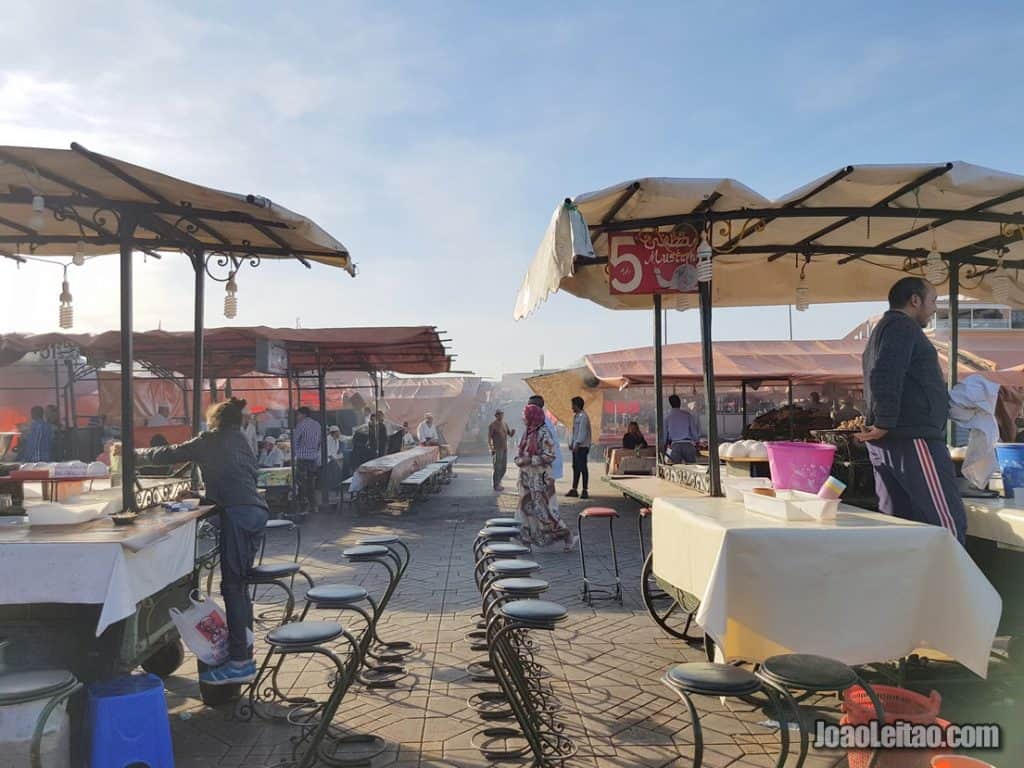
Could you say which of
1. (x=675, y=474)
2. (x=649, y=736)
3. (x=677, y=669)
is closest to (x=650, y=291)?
(x=675, y=474)

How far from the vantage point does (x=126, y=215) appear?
15.6ft

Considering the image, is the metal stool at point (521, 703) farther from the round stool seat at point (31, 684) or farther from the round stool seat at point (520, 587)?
the round stool seat at point (31, 684)

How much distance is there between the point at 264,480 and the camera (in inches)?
511

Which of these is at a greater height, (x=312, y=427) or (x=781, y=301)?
(x=781, y=301)

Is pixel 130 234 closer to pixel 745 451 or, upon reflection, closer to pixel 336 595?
pixel 336 595

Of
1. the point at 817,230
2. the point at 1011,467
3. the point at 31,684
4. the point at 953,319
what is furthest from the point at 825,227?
the point at 31,684

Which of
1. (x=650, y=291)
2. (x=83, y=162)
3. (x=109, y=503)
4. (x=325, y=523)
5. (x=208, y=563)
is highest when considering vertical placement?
(x=83, y=162)

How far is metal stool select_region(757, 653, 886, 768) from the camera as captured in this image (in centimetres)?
268

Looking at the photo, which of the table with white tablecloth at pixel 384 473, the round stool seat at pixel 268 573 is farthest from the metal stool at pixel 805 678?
the table with white tablecloth at pixel 384 473

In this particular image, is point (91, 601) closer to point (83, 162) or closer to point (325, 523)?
point (83, 162)

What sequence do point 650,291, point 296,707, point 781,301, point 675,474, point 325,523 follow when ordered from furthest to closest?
point 325,523
point 781,301
point 675,474
point 650,291
point 296,707

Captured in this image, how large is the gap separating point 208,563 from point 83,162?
103 inches

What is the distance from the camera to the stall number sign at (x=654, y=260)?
613cm

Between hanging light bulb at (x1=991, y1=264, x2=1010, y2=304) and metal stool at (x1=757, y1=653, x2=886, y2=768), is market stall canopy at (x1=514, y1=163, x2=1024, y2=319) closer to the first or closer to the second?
hanging light bulb at (x1=991, y1=264, x2=1010, y2=304)
